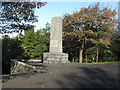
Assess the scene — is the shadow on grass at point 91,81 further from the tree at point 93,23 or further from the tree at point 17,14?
the tree at point 93,23

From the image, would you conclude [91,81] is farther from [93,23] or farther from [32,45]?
[32,45]

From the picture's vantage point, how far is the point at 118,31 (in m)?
22.9

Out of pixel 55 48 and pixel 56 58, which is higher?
pixel 55 48

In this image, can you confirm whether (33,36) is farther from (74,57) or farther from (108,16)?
(108,16)

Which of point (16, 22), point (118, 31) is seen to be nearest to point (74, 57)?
point (118, 31)

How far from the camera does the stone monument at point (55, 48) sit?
1210 cm

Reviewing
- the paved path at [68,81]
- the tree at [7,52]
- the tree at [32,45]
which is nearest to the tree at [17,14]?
the paved path at [68,81]

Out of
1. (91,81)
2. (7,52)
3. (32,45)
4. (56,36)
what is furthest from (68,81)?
(32,45)

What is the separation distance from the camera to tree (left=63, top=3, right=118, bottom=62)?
18.7m

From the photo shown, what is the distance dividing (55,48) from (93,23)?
8616 millimetres

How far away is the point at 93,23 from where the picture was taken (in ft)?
62.4

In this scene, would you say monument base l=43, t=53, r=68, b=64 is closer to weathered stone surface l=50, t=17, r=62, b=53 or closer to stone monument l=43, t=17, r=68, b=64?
stone monument l=43, t=17, r=68, b=64

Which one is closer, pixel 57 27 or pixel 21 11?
pixel 21 11

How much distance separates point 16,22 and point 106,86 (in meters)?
5.46
